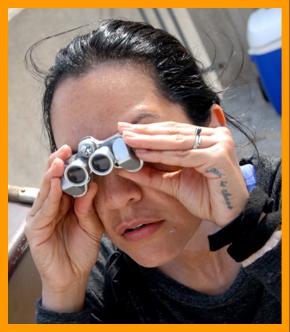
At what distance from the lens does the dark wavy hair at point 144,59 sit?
1.11m

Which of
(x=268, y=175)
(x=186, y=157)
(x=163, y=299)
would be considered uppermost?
(x=186, y=157)

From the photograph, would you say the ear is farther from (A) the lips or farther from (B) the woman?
(A) the lips

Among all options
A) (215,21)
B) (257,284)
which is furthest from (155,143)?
(215,21)

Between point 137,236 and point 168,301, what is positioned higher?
point 137,236

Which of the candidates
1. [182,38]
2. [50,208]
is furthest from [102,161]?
[182,38]

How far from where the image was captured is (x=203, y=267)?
48.9 inches

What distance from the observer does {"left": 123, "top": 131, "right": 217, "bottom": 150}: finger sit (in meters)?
0.92

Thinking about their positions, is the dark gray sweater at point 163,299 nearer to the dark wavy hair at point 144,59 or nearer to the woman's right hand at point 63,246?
the woman's right hand at point 63,246

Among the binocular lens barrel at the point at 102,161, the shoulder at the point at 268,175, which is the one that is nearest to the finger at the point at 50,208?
the binocular lens barrel at the point at 102,161

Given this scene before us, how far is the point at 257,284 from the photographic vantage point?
3.73 feet

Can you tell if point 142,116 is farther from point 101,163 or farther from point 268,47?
point 268,47

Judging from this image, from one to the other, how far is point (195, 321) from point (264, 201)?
391 millimetres

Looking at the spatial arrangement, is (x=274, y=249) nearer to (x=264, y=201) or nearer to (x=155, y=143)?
(x=264, y=201)

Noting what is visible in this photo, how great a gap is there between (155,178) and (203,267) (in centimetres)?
36
